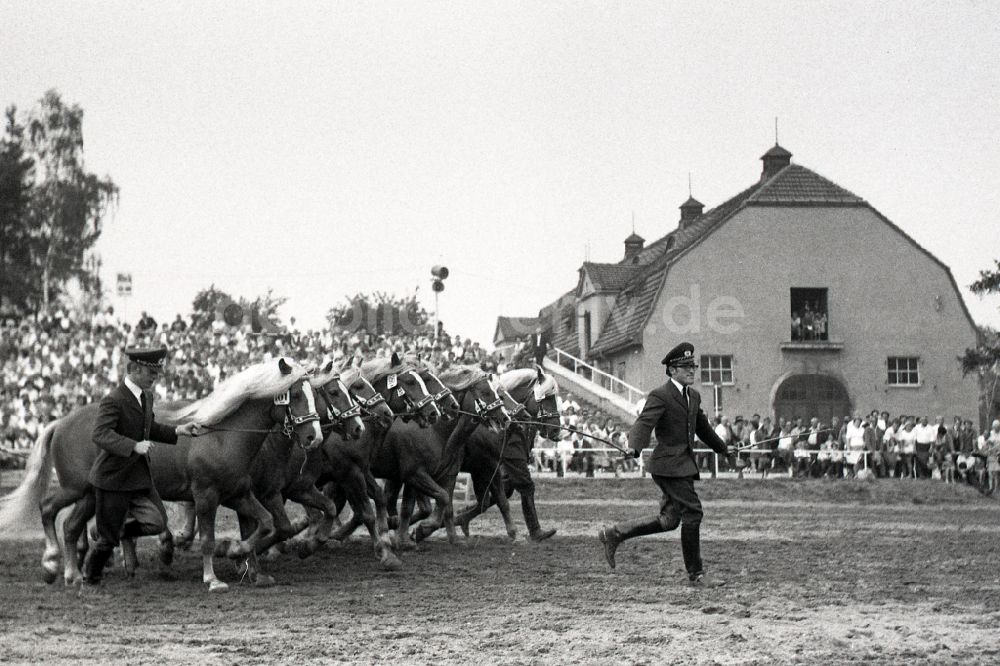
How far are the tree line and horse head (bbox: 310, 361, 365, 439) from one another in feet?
137

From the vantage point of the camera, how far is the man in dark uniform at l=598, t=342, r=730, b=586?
36.7ft

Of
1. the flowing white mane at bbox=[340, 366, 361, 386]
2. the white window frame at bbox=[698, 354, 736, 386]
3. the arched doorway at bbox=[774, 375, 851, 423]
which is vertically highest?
the white window frame at bbox=[698, 354, 736, 386]

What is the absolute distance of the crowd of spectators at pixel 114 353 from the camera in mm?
30719

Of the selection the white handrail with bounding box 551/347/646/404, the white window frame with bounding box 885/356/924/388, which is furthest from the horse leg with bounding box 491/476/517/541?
the white window frame with bounding box 885/356/924/388

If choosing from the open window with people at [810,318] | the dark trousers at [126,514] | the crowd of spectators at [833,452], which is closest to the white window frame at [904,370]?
the open window with people at [810,318]

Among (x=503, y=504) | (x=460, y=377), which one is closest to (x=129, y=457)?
(x=460, y=377)

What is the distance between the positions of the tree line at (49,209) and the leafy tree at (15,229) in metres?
0.04

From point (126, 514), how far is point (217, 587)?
3.17 ft

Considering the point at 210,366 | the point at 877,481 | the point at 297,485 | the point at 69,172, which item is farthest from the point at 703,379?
the point at 297,485

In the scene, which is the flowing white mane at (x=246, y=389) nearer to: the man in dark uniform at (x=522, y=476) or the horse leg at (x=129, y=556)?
the horse leg at (x=129, y=556)

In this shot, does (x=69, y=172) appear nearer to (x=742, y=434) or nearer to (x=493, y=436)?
(x=742, y=434)

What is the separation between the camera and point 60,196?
2140 inches

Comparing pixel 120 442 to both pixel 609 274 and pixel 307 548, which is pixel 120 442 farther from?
pixel 609 274

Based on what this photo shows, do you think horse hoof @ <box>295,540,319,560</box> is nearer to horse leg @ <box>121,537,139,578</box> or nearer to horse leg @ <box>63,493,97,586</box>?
horse leg @ <box>121,537,139,578</box>
